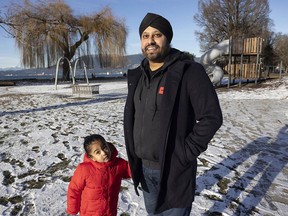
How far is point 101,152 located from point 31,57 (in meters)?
27.0

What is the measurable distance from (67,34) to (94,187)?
2734cm

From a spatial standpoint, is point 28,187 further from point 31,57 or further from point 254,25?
point 254,25

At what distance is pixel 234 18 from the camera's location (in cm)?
3102

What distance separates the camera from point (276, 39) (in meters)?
46.1

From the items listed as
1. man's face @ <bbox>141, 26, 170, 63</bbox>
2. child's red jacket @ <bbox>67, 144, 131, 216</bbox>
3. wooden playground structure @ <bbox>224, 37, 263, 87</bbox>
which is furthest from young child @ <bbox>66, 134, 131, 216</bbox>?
wooden playground structure @ <bbox>224, 37, 263, 87</bbox>

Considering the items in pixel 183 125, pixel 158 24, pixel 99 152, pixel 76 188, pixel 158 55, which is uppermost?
pixel 158 24

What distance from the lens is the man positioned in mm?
1665

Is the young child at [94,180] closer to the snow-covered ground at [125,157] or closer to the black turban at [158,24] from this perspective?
the snow-covered ground at [125,157]

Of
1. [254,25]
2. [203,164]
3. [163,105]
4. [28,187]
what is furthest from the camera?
[254,25]

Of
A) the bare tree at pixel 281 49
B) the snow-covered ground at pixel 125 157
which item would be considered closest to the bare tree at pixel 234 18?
the bare tree at pixel 281 49

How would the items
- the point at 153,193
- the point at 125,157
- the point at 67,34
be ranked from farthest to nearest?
the point at 67,34
the point at 125,157
the point at 153,193

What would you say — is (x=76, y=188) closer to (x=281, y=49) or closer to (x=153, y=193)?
(x=153, y=193)

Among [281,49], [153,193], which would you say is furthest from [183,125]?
[281,49]

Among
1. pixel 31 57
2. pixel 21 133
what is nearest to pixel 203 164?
pixel 21 133
